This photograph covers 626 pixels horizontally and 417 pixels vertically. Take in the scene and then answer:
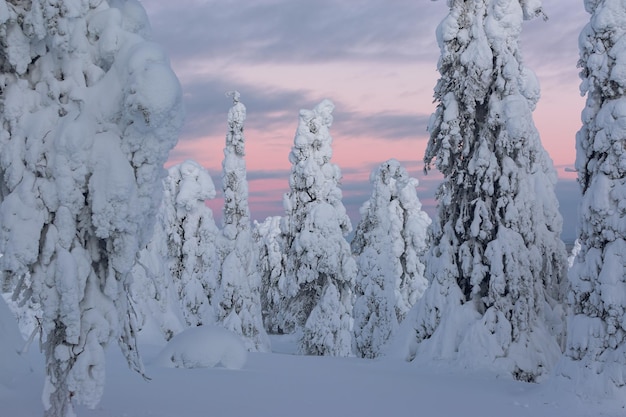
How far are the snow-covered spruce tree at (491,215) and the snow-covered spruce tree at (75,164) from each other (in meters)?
9.12

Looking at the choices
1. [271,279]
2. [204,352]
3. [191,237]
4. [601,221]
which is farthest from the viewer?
[271,279]

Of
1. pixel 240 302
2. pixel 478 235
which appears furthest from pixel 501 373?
pixel 240 302

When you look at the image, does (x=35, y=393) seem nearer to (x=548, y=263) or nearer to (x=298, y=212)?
(x=548, y=263)

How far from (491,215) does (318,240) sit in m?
12.7

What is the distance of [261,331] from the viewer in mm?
31156

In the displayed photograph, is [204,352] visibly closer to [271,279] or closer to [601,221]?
[601,221]

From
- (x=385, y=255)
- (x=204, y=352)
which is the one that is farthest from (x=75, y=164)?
(x=385, y=255)

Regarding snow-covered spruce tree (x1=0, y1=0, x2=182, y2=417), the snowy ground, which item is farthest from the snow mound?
snow-covered spruce tree (x1=0, y1=0, x2=182, y2=417)

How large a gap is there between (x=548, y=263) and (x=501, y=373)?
2.79 metres

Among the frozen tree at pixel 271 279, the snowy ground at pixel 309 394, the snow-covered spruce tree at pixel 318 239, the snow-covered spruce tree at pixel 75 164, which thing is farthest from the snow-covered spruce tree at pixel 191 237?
the snow-covered spruce tree at pixel 75 164

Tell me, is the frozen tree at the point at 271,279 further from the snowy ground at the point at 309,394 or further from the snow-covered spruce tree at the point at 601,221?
the snow-covered spruce tree at the point at 601,221

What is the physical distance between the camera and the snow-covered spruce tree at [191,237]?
112 feet

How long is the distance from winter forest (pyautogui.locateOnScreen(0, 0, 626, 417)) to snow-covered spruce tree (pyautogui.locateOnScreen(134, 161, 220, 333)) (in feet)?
0.65

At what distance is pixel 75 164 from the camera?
8227mm
